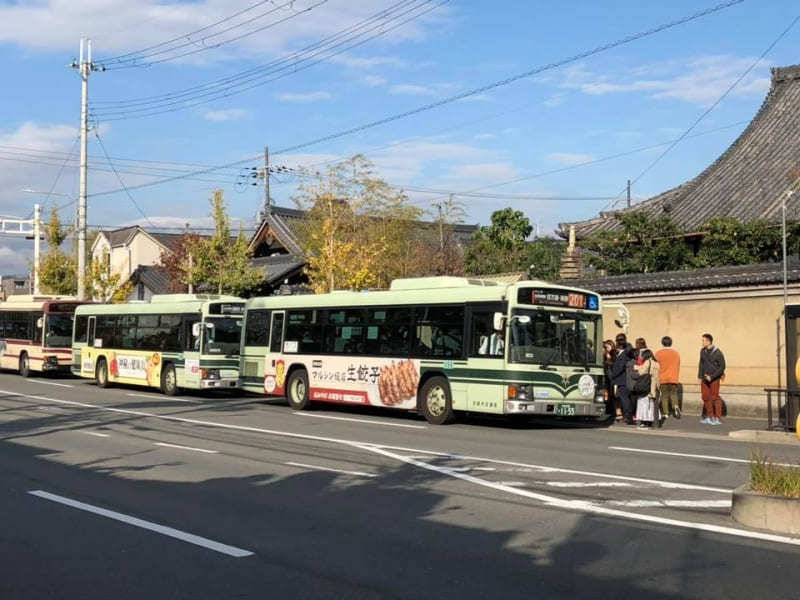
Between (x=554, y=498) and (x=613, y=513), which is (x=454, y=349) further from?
(x=613, y=513)

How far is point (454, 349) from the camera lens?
20062 mm

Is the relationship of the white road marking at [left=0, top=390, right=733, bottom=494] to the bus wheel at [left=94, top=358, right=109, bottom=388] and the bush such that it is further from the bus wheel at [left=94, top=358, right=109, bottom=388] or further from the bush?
the bus wheel at [left=94, top=358, right=109, bottom=388]

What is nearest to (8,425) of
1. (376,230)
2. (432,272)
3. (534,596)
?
(534,596)

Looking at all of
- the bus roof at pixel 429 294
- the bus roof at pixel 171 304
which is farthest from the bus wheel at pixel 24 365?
the bus roof at pixel 429 294

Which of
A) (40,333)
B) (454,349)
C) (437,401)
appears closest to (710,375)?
(454,349)

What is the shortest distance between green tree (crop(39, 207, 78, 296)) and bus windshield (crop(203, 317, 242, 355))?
39.4 m

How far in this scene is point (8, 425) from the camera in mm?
19047

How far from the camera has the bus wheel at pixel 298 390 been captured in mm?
24250

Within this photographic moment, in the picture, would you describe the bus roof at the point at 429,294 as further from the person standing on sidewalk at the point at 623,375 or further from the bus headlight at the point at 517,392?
the bus headlight at the point at 517,392

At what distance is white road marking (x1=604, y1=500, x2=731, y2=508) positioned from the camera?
9.99 m

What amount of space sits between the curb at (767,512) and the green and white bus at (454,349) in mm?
9669

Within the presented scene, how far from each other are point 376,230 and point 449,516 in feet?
109

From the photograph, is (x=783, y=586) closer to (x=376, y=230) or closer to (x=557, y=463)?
(x=557, y=463)

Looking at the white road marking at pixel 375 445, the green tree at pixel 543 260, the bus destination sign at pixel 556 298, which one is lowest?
the white road marking at pixel 375 445
